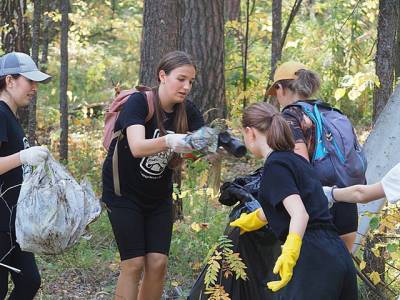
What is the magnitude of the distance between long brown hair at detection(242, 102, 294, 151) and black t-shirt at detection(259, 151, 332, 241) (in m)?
0.05

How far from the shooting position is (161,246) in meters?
4.73

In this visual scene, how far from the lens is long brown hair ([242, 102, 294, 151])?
367cm

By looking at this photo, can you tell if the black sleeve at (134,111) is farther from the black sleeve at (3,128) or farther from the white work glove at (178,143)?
the black sleeve at (3,128)

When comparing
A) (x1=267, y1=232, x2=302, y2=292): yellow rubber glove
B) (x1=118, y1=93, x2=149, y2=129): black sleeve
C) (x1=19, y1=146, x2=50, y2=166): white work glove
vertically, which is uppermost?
(x1=118, y1=93, x2=149, y2=129): black sleeve

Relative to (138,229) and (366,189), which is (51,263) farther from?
(366,189)

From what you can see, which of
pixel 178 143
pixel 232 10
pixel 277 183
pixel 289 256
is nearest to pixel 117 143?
pixel 178 143

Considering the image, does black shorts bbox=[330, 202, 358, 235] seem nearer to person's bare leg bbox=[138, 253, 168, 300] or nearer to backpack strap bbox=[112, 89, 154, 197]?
person's bare leg bbox=[138, 253, 168, 300]

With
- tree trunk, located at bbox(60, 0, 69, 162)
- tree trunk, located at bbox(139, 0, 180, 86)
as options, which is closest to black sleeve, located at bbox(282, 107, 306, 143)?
tree trunk, located at bbox(139, 0, 180, 86)

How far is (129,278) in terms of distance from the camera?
15.4 feet

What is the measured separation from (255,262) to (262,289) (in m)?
0.18

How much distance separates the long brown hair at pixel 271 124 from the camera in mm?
3668

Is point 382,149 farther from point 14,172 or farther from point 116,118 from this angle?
point 14,172

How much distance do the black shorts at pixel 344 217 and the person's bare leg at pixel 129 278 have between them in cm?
130

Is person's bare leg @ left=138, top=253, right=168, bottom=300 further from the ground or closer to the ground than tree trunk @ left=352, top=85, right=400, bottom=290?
closer to the ground
